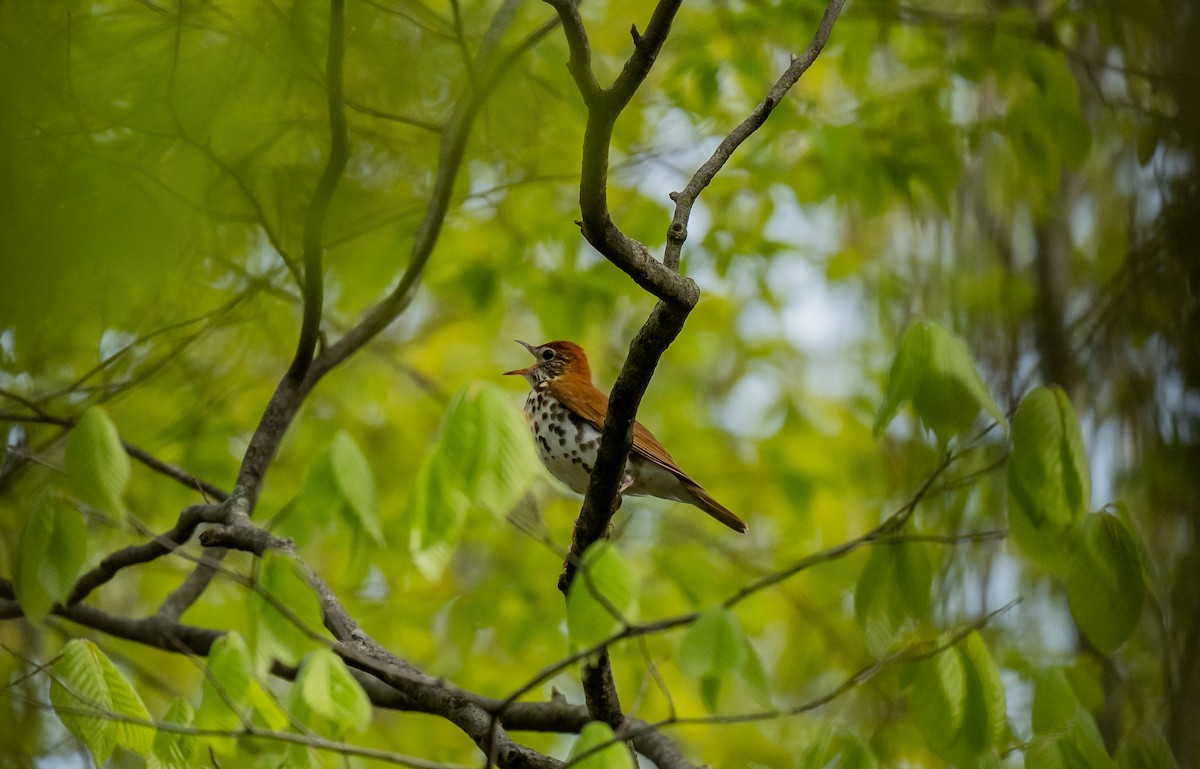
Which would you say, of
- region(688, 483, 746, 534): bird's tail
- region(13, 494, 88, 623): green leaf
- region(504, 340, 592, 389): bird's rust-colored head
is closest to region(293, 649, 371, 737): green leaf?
region(13, 494, 88, 623): green leaf

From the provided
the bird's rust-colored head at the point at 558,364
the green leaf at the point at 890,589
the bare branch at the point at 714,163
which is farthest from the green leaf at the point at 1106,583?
the bird's rust-colored head at the point at 558,364

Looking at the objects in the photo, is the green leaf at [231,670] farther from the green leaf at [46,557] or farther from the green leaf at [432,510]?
the green leaf at [432,510]

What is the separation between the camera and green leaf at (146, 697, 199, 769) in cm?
284

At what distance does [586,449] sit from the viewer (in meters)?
5.46

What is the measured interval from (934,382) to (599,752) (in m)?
1.25

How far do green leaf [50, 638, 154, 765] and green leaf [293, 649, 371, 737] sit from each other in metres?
0.61

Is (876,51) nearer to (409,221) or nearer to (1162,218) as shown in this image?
(409,221)

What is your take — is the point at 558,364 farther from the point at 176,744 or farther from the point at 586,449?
the point at 176,744

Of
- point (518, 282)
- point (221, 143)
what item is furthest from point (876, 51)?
point (221, 143)

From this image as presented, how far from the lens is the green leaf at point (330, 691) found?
94.1 inches

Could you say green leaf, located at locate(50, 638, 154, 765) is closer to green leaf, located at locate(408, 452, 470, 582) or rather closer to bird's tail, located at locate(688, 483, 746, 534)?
green leaf, located at locate(408, 452, 470, 582)

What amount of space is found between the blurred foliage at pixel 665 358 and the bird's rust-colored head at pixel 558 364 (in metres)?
0.51

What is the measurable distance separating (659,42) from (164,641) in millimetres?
3050

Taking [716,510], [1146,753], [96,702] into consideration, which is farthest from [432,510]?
[716,510]
